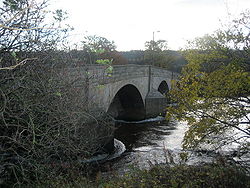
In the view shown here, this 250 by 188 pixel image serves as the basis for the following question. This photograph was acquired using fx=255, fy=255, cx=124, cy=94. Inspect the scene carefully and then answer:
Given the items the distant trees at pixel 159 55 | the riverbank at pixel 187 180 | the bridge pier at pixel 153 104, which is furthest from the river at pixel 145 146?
the distant trees at pixel 159 55

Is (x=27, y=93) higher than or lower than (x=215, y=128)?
higher

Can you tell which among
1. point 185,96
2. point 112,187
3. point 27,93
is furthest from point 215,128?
point 27,93

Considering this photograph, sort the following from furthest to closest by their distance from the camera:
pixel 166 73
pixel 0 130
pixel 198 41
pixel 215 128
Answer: pixel 166 73 → pixel 198 41 → pixel 215 128 → pixel 0 130

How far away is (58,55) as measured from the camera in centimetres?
565

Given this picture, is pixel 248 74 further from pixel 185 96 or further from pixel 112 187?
pixel 112 187

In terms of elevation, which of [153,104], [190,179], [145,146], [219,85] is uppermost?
[219,85]

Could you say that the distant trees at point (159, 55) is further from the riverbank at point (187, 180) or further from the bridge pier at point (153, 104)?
the riverbank at point (187, 180)

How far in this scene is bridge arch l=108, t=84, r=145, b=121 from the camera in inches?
816

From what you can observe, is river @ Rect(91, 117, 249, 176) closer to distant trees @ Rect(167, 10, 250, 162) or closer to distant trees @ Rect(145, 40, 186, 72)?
distant trees @ Rect(167, 10, 250, 162)

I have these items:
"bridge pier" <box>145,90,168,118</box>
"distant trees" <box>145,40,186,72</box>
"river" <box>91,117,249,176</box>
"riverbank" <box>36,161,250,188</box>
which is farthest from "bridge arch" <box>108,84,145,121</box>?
"distant trees" <box>145,40,186,72</box>

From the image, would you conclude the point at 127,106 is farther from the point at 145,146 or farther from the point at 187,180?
the point at 187,180

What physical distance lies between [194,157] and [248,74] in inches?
191

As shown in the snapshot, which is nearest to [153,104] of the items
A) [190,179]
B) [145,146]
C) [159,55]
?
[145,146]

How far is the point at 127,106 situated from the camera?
21.7 metres
